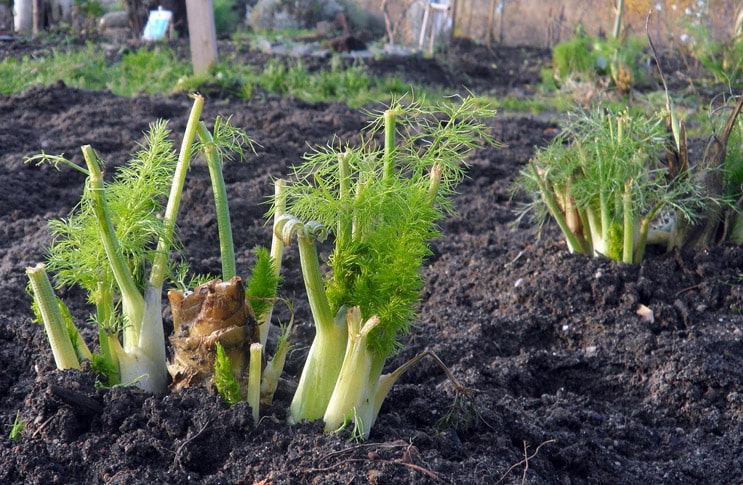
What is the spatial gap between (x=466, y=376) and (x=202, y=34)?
6187mm

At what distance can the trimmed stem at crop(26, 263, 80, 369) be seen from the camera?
2.29m

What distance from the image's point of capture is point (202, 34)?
8.40 meters

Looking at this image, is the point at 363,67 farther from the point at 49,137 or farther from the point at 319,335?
the point at 319,335

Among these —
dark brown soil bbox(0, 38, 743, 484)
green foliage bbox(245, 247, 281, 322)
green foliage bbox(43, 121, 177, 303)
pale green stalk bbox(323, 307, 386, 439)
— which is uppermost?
green foliage bbox(43, 121, 177, 303)

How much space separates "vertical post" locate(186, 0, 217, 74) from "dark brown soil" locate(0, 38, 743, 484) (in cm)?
240

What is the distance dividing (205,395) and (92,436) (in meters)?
0.34

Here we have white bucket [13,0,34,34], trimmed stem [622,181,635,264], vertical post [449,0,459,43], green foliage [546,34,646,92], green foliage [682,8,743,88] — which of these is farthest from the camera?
vertical post [449,0,459,43]

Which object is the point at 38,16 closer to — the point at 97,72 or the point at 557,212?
the point at 97,72

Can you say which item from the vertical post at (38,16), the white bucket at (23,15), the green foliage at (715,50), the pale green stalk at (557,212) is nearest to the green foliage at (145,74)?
the vertical post at (38,16)

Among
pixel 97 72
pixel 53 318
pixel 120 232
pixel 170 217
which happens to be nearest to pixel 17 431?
pixel 53 318

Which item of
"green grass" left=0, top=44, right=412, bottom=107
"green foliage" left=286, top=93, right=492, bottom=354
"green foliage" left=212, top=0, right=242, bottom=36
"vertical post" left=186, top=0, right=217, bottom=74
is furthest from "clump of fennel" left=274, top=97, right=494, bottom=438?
"green foliage" left=212, top=0, right=242, bottom=36

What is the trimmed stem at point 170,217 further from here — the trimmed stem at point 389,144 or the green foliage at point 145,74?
the green foliage at point 145,74

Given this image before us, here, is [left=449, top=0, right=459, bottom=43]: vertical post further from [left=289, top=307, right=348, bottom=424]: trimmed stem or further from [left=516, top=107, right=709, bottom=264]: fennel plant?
[left=289, top=307, right=348, bottom=424]: trimmed stem

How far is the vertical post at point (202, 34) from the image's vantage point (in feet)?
27.0
